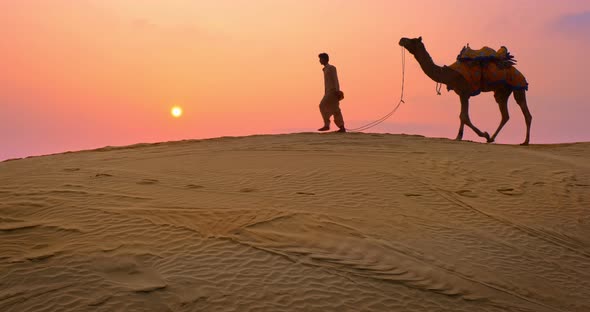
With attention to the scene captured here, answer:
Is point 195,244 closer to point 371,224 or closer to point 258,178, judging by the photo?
point 371,224

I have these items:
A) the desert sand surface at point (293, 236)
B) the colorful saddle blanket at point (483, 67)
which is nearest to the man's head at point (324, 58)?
the colorful saddle blanket at point (483, 67)

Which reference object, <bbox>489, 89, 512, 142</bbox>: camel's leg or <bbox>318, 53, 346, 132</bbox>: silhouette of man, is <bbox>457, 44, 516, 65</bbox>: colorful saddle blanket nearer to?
<bbox>489, 89, 512, 142</bbox>: camel's leg

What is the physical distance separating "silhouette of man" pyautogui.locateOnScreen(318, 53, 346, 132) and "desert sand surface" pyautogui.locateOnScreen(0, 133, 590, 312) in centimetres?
382

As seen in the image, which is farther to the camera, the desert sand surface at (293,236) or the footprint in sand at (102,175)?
the footprint in sand at (102,175)

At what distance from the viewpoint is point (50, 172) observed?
10.0 m

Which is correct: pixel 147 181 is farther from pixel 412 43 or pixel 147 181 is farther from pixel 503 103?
pixel 503 103

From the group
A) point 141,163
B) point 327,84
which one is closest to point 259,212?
point 141,163

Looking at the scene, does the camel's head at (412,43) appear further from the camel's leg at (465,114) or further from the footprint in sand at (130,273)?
the footprint in sand at (130,273)

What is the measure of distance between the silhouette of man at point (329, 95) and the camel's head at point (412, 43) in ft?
7.83

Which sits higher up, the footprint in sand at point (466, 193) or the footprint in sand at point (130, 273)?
the footprint in sand at point (466, 193)

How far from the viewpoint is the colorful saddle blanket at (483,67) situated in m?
15.6

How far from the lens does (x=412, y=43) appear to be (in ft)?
52.3

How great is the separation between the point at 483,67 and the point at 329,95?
4.39 meters

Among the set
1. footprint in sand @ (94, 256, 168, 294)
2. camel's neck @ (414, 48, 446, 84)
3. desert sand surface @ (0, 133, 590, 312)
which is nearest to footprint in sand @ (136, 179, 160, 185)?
desert sand surface @ (0, 133, 590, 312)
